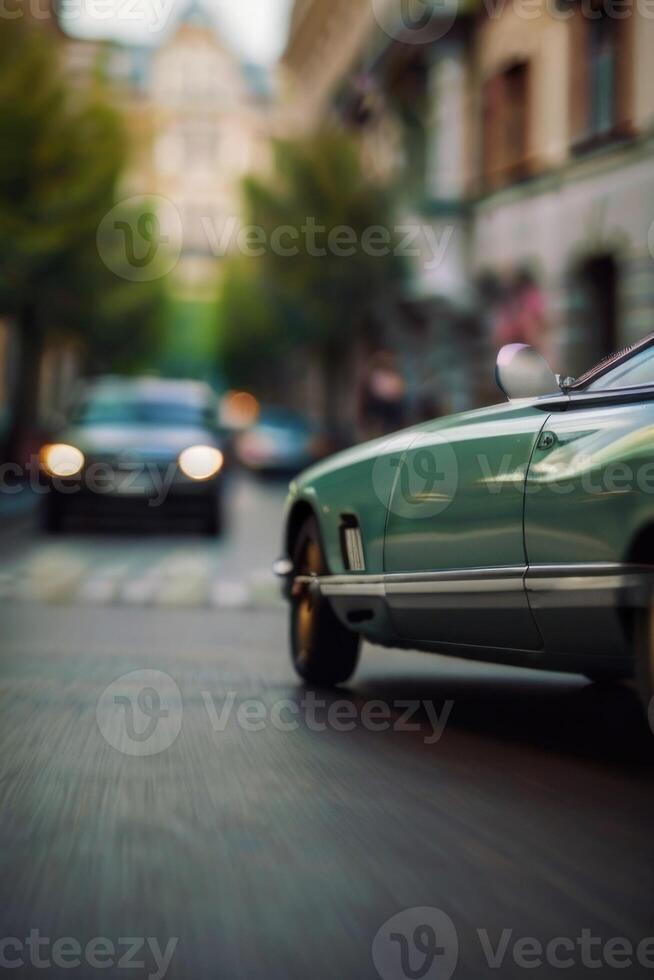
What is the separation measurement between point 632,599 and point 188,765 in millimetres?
1538

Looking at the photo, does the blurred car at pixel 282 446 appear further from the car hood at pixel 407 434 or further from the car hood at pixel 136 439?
the car hood at pixel 407 434

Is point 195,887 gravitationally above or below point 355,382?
below

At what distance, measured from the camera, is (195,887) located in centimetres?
416

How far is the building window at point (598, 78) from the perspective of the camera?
23922 millimetres

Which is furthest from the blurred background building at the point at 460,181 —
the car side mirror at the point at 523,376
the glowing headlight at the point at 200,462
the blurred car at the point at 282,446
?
the car side mirror at the point at 523,376

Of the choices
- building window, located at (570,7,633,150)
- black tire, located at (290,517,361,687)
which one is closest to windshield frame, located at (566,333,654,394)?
black tire, located at (290,517,361,687)

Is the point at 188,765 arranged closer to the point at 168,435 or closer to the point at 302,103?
the point at 168,435

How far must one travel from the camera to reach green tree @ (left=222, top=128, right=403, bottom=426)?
42875mm

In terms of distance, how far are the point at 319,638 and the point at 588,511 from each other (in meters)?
2.38

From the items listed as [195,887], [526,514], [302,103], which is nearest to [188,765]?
[526,514]

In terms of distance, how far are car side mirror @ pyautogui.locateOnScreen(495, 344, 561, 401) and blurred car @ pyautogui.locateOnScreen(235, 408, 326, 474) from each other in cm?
3543

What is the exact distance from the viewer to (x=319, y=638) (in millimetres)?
7730

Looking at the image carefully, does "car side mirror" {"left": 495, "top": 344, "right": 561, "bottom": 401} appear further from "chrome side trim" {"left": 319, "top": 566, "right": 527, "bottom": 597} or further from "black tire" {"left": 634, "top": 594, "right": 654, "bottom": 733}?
"black tire" {"left": 634, "top": 594, "right": 654, "bottom": 733}

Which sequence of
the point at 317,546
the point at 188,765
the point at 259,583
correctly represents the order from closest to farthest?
the point at 188,765
the point at 317,546
the point at 259,583
